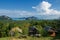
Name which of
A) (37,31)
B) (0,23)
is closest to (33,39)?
(37,31)

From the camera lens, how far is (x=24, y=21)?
4.56 m

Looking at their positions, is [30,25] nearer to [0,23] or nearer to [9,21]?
[9,21]

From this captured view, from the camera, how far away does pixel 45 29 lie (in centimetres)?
446

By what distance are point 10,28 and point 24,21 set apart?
1.89 feet

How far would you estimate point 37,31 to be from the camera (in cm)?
439

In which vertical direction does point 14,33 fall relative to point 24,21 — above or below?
below

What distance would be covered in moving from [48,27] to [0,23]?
1.80 m

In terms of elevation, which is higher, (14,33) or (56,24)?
(56,24)

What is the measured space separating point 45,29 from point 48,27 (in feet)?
0.42

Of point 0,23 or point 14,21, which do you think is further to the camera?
point 0,23

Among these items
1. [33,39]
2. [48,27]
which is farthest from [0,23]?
[48,27]

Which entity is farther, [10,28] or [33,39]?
[10,28]

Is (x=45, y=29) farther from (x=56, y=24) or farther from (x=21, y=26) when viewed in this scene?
(x=21, y=26)

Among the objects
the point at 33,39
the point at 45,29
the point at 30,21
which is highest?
the point at 30,21
